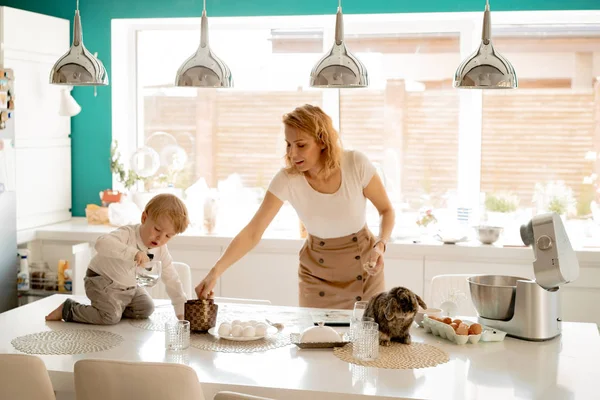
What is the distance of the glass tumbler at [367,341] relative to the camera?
7.88 feet

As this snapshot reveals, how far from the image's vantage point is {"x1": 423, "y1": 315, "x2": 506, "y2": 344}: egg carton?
8.51 feet

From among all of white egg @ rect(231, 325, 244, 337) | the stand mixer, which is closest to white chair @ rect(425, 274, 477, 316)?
the stand mixer

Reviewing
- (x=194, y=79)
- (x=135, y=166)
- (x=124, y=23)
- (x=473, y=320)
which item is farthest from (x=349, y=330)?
(x=124, y=23)

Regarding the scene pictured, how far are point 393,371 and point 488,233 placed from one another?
2285mm

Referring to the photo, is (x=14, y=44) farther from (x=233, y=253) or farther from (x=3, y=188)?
(x=233, y=253)

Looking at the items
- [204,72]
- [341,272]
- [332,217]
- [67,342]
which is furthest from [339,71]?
[67,342]

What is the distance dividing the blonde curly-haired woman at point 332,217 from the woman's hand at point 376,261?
9 centimetres

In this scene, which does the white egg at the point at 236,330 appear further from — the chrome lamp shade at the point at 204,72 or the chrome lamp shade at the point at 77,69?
the chrome lamp shade at the point at 77,69

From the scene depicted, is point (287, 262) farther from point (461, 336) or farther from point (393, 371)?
point (393, 371)

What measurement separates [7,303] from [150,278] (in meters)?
2.14

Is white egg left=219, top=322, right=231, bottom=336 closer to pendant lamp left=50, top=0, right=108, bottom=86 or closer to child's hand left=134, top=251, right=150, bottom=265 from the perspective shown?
child's hand left=134, top=251, right=150, bottom=265

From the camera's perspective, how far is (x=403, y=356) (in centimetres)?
244

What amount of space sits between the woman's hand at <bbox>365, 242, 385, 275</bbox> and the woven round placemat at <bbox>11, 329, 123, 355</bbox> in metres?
0.91

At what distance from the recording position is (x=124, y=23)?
5.31 m
